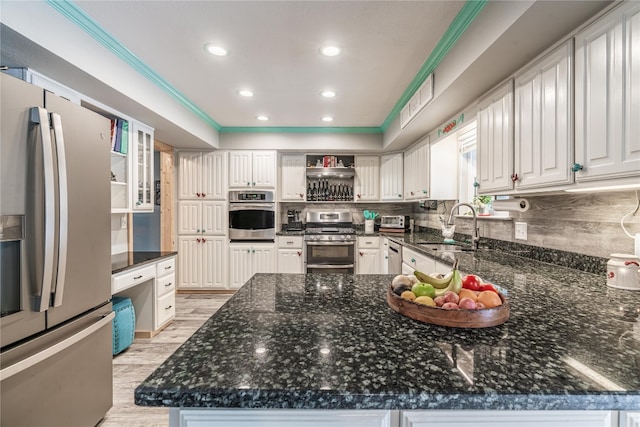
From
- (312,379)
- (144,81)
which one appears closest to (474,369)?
(312,379)

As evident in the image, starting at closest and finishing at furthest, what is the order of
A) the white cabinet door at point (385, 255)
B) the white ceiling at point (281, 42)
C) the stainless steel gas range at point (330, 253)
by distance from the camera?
1. the white ceiling at point (281, 42)
2. the white cabinet door at point (385, 255)
3. the stainless steel gas range at point (330, 253)

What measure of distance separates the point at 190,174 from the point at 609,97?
447 centimetres

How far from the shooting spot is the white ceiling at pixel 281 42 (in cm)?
176

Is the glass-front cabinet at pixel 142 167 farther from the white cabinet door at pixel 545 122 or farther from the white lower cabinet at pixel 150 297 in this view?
the white cabinet door at pixel 545 122

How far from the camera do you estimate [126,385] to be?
6.79ft

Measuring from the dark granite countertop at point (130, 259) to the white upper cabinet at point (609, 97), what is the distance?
304 centimetres

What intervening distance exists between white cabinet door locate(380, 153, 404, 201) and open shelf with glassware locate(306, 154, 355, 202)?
484mm

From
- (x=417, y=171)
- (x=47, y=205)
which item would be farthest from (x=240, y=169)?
(x=47, y=205)

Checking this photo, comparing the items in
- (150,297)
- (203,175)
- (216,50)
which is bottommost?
(150,297)

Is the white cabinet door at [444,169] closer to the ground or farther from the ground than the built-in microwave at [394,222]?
farther from the ground

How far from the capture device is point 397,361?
69cm

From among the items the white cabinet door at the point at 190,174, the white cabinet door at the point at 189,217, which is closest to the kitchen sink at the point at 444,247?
the white cabinet door at the point at 189,217

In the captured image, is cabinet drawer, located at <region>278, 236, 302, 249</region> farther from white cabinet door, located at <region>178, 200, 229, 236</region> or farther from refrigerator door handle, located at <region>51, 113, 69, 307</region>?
refrigerator door handle, located at <region>51, 113, 69, 307</region>

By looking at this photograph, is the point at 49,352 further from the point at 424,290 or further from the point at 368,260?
the point at 368,260
